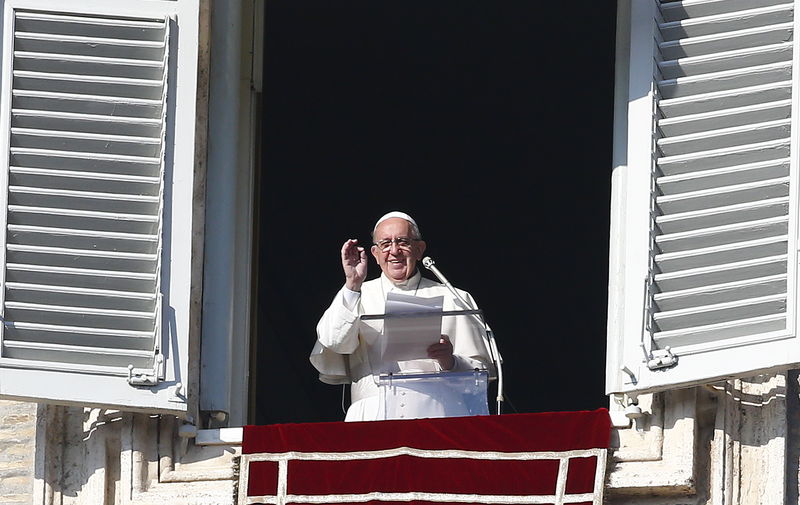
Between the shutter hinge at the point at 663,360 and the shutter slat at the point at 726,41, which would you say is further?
the shutter slat at the point at 726,41

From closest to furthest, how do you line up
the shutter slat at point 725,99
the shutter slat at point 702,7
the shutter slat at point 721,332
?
the shutter slat at point 721,332, the shutter slat at point 725,99, the shutter slat at point 702,7

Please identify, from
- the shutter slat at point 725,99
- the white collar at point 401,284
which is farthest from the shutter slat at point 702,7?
the white collar at point 401,284

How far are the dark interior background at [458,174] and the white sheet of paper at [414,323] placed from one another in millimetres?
2889

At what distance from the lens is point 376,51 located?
1080 centimetres

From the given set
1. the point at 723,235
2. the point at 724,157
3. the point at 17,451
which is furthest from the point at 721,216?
the point at 17,451

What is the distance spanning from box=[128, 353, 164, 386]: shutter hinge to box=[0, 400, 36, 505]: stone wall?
467mm

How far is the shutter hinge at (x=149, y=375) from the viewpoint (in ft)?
23.7

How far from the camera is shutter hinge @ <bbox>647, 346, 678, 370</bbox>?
716cm

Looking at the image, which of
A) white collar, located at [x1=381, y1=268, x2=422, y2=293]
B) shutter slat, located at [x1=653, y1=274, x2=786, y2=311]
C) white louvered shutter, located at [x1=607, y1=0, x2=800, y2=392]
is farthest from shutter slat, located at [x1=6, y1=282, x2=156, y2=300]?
shutter slat, located at [x1=653, y1=274, x2=786, y2=311]

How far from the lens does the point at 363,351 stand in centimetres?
795

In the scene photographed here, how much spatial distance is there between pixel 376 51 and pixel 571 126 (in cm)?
98

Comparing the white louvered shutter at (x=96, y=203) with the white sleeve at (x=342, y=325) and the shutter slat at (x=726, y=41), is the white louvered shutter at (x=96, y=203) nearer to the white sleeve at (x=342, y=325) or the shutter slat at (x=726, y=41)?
the white sleeve at (x=342, y=325)

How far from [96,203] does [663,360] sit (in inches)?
67.6

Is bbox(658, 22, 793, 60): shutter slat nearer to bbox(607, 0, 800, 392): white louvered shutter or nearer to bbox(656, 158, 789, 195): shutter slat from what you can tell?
bbox(607, 0, 800, 392): white louvered shutter
